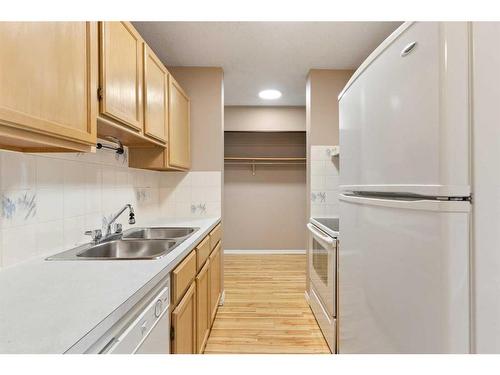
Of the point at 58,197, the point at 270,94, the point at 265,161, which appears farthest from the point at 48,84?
the point at 265,161

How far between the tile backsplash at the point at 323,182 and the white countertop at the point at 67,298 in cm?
194

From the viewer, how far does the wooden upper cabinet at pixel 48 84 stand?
709 mm

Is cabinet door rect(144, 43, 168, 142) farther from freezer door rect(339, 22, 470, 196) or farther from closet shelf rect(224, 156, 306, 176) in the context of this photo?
closet shelf rect(224, 156, 306, 176)

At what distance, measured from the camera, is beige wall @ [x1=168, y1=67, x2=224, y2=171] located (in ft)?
9.07

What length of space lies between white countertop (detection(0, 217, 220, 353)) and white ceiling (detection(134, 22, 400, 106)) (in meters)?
1.84

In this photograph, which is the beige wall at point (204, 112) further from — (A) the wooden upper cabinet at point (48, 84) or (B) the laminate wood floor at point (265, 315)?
(A) the wooden upper cabinet at point (48, 84)

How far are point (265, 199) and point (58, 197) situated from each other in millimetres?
3496

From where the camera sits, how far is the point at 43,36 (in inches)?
32.3

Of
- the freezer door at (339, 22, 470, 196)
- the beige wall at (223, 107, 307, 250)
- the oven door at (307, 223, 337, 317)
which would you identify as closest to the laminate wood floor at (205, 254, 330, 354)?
the oven door at (307, 223, 337, 317)

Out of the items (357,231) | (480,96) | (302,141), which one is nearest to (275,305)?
(357,231)

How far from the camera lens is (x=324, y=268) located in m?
2.04

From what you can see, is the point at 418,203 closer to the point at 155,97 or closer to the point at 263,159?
Answer: the point at 155,97

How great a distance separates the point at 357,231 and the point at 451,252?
469 millimetres
